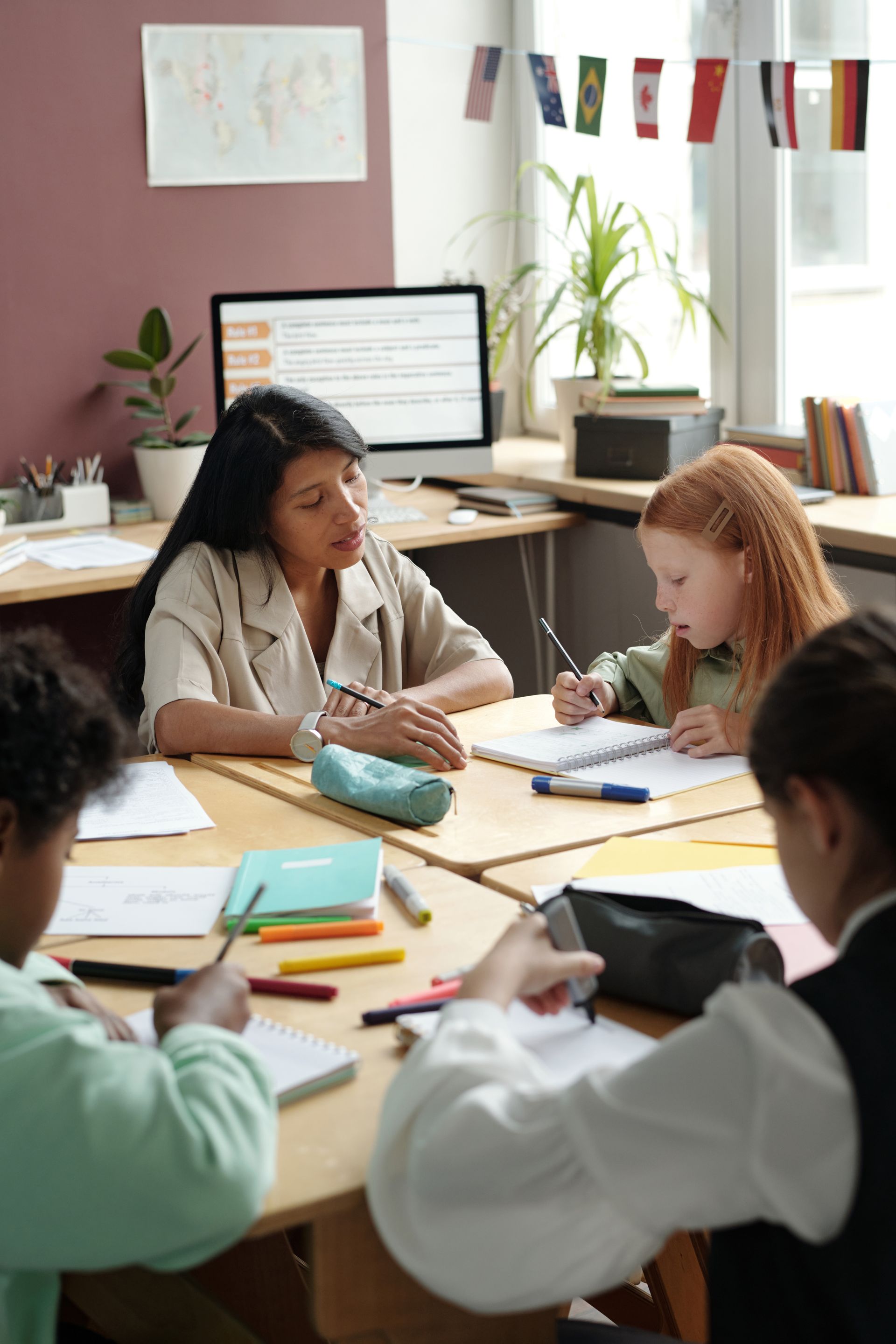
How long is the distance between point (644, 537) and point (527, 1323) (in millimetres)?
1140

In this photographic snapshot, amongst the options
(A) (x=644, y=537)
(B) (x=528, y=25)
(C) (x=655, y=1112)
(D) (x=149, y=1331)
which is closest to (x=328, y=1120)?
(C) (x=655, y=1112)

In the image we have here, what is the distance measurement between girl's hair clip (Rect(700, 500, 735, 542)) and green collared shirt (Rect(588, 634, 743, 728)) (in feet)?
0.61

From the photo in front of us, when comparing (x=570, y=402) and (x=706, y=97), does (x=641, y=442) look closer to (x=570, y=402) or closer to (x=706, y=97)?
(x=570, y=402)

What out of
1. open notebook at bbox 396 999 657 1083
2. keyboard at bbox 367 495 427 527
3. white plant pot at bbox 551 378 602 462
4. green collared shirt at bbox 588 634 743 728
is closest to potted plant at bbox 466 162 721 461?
white plant pot at bbox 551 378 602 462

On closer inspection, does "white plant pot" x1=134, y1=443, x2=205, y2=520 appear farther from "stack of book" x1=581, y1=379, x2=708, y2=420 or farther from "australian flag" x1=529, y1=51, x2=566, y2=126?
"australian flag" x1=529, y1=51, x2=566, y2=126

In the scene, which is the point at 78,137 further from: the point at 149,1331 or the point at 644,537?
the point at 149,1331

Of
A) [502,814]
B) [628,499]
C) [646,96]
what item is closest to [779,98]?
[646,96]

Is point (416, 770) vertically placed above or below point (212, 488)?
below

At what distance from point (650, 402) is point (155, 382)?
1.19 meters

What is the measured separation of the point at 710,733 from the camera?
1.73m

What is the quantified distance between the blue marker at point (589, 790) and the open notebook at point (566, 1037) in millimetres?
553

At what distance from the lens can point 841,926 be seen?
0.78m

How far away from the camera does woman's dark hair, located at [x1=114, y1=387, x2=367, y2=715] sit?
199 cm

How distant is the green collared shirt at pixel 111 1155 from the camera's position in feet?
2.56
